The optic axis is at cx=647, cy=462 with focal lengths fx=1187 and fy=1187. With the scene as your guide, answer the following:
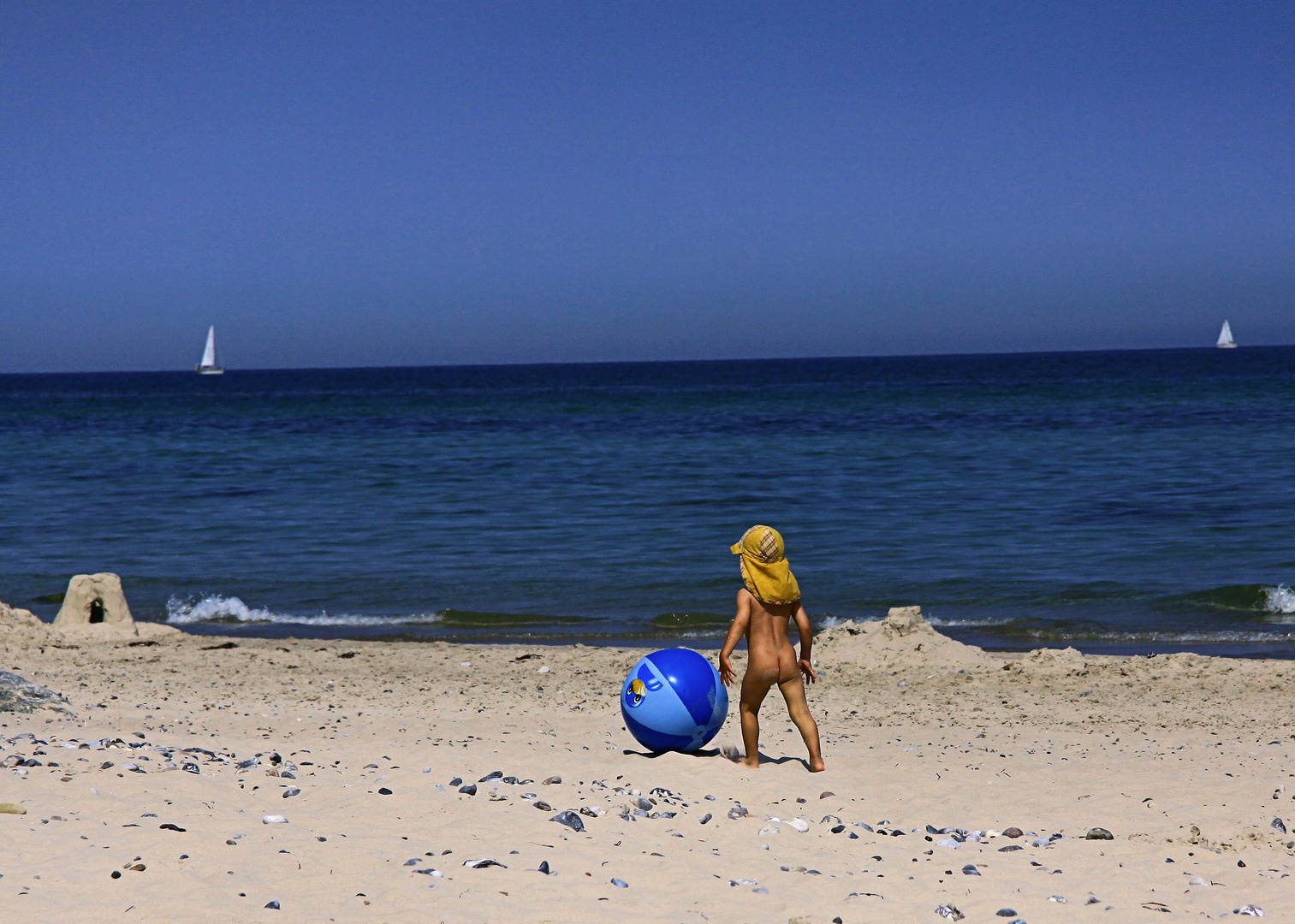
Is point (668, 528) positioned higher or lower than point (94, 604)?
higher

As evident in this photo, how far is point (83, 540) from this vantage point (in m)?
18.5

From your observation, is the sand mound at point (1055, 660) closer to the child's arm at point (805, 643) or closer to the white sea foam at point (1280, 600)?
the child's arm at point (805, 643)

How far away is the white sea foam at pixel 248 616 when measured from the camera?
44.5ft

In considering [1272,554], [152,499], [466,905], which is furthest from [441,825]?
[152,499]

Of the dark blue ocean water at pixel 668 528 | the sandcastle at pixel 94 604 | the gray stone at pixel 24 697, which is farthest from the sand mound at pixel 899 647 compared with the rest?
the sandcastle at pixel 94 604

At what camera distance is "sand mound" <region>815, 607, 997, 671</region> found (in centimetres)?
1035

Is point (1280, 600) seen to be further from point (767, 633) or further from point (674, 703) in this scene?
point (674, 703)

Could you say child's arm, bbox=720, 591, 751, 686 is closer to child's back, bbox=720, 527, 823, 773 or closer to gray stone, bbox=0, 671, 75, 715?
child's back, bbox=720, 527, 823, 773

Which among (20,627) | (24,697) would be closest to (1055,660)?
(24,697)

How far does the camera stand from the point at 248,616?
550 inches

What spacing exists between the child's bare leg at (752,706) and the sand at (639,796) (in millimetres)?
174

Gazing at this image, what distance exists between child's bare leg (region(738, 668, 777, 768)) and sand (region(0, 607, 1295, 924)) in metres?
0.17

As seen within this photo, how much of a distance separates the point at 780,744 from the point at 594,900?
353 centimetres

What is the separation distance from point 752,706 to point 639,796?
47.9 inches
